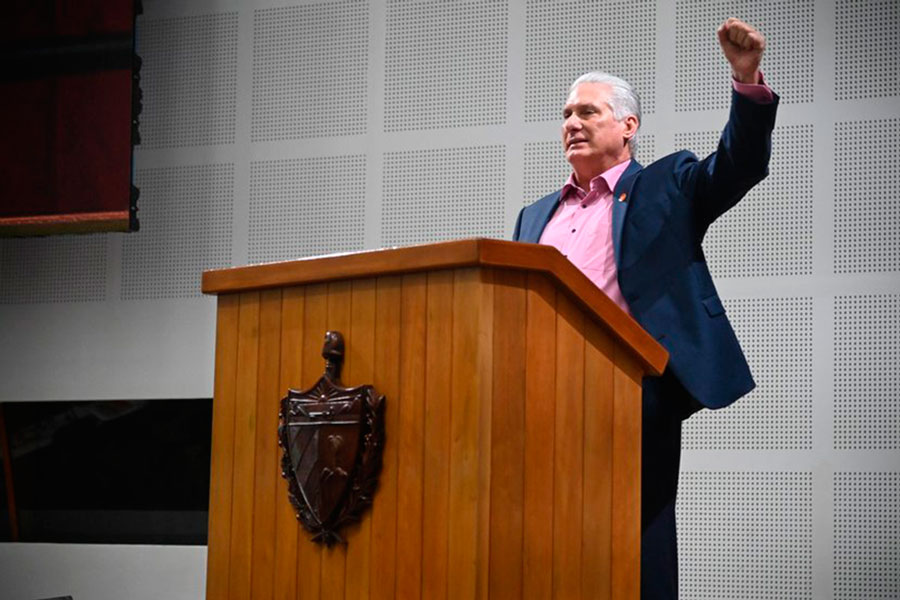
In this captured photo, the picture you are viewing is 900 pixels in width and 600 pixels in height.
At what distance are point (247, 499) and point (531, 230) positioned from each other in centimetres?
106

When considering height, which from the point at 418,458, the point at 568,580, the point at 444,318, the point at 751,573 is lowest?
the point at 751,573

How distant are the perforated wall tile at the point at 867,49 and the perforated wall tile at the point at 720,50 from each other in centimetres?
13

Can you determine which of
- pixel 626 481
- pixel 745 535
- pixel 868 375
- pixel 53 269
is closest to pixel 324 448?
pixel 626 481

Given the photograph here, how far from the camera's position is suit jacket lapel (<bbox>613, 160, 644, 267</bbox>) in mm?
2848

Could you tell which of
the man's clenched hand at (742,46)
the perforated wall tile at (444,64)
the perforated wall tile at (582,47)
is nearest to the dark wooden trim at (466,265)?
the man's clenched hand at (742,46)

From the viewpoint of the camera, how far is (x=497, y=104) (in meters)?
5.93

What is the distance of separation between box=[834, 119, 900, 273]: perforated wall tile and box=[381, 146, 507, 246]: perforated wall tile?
60.5 inches

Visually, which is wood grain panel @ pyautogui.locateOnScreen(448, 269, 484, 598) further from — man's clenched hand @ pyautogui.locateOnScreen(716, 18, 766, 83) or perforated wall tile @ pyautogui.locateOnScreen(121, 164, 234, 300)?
perforated wall tile @ pyautogui.locateOnScreen(121, 164, 234, 300)

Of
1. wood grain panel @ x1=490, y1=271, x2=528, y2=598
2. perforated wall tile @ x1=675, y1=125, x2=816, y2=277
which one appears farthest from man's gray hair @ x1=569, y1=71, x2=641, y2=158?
perforated wall tile @ x1=675, y1=125, x2=816, y2=277

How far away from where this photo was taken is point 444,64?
19.9 ft

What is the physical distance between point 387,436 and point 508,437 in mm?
241

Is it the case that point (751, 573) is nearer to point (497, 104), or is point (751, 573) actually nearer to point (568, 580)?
point (497, 104)

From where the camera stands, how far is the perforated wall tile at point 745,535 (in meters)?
5.17

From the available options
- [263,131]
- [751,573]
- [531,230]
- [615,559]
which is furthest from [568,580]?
[263,131]
